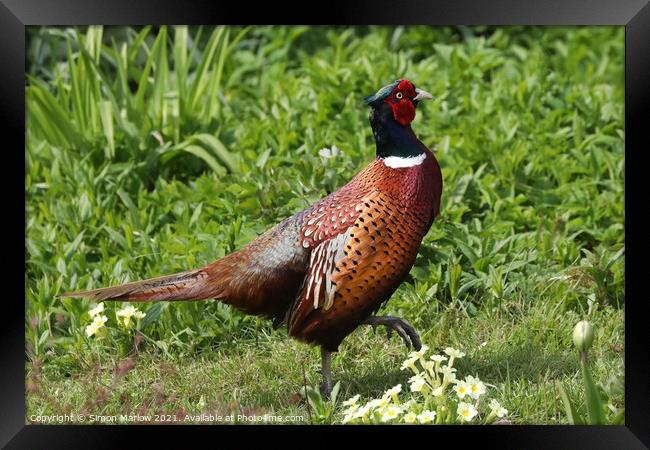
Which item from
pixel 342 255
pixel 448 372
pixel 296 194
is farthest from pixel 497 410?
pixel 296 194

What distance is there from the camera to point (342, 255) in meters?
3.97

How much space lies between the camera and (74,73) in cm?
575

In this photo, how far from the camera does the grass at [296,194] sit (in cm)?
434

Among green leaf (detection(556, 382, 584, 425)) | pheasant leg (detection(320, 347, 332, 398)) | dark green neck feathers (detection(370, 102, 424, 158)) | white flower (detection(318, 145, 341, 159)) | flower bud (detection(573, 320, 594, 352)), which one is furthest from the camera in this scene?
white flower (detection(318, 145, 341, 159))

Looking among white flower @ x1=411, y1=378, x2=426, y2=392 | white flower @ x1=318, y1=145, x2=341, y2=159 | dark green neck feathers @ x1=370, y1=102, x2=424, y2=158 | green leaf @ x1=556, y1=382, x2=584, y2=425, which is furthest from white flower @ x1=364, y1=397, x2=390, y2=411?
white flower @ x1=318, y1=145, x2=341, y2=159

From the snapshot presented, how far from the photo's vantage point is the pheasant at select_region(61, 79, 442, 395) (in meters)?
3.98

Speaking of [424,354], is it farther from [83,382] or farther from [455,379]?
[83,382]

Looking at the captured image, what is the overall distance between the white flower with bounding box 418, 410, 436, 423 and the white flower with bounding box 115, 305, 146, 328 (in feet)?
3.99

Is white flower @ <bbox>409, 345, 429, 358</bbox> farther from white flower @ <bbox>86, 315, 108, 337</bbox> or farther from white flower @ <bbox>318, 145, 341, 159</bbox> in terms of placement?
white flower @ <bbox>86, 315, 108, 337</bbox>

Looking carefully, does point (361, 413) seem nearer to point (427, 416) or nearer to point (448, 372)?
point (427, 416)

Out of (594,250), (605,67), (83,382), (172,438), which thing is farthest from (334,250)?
(605,67)

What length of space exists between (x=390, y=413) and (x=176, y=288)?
0.90 meters

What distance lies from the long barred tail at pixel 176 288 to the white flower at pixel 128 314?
269 mm
